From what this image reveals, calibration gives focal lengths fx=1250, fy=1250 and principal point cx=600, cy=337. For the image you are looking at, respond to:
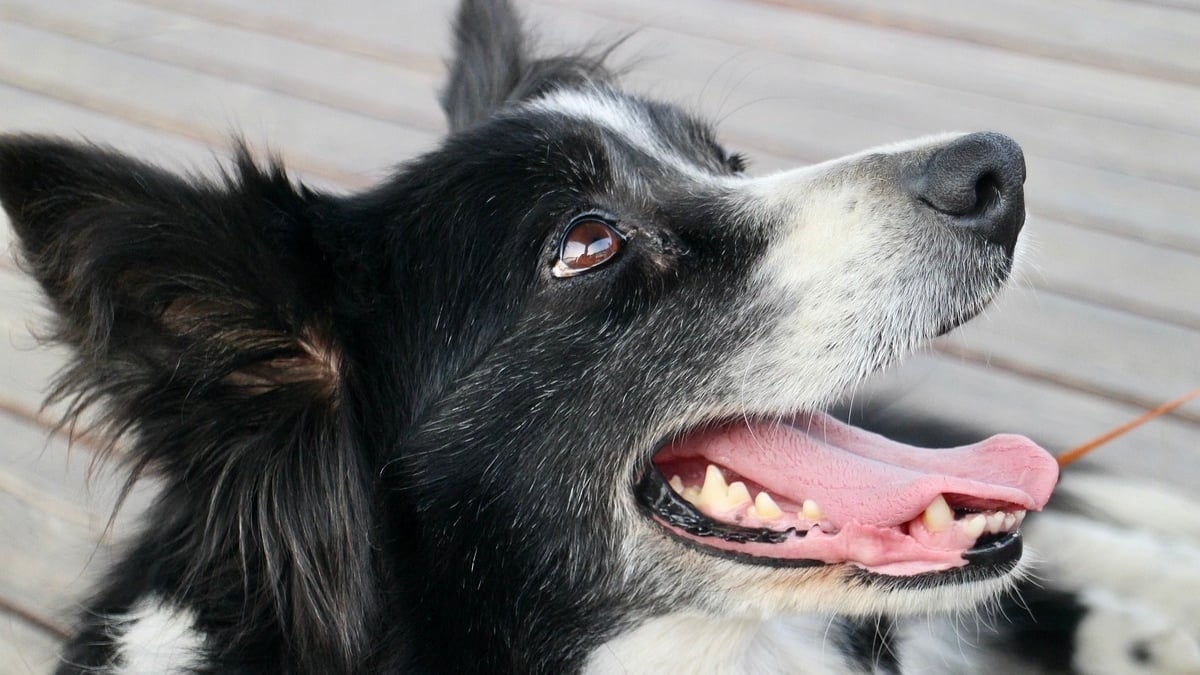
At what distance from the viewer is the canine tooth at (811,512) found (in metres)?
1.79

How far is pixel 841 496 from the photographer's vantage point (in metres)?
1.81

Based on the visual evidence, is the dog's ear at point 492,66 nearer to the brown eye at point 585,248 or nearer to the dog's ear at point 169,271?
the brown eye at point 585,248

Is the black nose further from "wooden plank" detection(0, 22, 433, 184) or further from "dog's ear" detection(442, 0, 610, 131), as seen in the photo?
"wooden plank" detection(0, 22, 433, 184)

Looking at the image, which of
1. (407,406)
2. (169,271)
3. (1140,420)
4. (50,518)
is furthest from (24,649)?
(1140,420)

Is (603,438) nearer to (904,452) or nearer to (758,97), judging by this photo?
(904,452)

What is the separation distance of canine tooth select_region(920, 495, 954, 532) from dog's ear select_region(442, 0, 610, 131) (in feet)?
3.57

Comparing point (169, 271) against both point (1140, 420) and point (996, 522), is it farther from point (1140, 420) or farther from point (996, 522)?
point (1140, 420)

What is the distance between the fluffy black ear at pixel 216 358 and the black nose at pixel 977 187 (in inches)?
36.1

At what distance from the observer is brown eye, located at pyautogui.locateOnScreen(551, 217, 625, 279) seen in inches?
75.2

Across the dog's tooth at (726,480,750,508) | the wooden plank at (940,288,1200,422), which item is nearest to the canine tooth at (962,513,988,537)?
the dog's tooth at (726,480,750,508)

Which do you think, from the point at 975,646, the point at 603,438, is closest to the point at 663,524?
the point at 603,438

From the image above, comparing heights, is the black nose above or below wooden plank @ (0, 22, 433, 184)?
above

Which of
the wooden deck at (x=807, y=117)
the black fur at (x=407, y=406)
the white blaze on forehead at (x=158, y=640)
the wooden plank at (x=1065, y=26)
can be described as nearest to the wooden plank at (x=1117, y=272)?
the wooden deck at (x=807, y=117)

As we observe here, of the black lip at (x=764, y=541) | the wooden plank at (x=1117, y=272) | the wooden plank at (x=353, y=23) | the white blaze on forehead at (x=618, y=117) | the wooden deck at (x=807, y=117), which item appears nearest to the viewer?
the black lip at (x=764, y=541)
